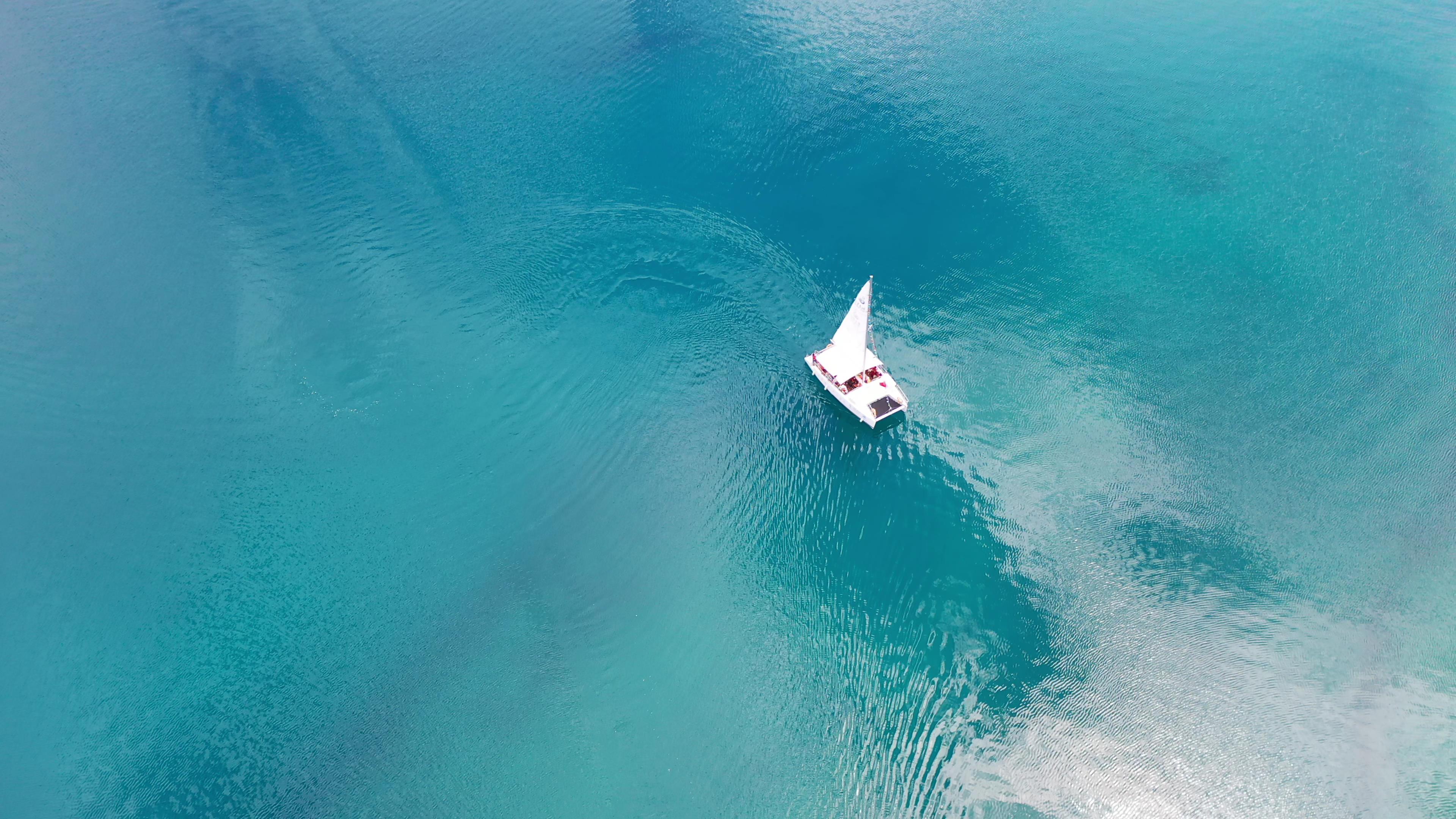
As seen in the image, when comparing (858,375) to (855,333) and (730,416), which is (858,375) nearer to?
(855,333)

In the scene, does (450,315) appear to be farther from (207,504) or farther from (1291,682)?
(1291,682)

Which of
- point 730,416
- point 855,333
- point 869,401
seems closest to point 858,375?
point 869,401

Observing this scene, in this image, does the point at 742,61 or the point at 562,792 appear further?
the point at 742,61

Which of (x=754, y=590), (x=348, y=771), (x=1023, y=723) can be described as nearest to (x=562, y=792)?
(x=348, y=771)

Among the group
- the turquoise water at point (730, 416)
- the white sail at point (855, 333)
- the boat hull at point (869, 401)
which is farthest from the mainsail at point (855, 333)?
the turquoise water at point (730, 416)

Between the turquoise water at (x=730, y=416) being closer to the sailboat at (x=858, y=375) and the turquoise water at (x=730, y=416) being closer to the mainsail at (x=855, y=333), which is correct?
the sailboat at (x=858, y=375)

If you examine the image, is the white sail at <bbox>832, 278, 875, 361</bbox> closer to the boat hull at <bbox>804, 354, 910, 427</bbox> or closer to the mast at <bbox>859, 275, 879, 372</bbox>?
the mast at <bbox>859, 275, 879, 372</bbox>
